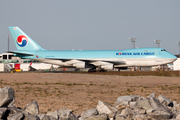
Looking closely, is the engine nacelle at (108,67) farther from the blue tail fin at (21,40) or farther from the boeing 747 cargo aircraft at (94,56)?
the blue tail fin at (21,40)

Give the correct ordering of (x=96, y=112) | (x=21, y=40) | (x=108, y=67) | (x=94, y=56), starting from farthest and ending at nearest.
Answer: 1. (x=21, y=40)
2. (x=94, y=56)
3. (x=108, y=67)
4. (x=96, y=112)

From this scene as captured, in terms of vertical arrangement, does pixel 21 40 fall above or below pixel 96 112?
above

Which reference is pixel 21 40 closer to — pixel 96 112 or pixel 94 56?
pixel 94 56

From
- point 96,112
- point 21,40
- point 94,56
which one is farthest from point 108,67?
point 96,112

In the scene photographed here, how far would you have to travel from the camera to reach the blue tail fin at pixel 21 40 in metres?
47.9

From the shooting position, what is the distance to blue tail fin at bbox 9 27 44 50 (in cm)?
4791

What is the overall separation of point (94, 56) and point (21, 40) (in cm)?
1548

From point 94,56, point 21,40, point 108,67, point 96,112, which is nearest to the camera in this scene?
point 96,112

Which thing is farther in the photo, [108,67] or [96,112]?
[108,67]

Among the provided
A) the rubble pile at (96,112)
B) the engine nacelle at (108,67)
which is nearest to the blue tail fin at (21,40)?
the engine nacelle at (108,67)

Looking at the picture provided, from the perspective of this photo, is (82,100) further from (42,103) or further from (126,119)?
(126,119)

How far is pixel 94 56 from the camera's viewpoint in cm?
4581

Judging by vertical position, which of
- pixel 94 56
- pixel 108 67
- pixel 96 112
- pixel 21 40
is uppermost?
pixel 21 40

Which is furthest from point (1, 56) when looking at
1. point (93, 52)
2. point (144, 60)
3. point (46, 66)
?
point (144, 60)
